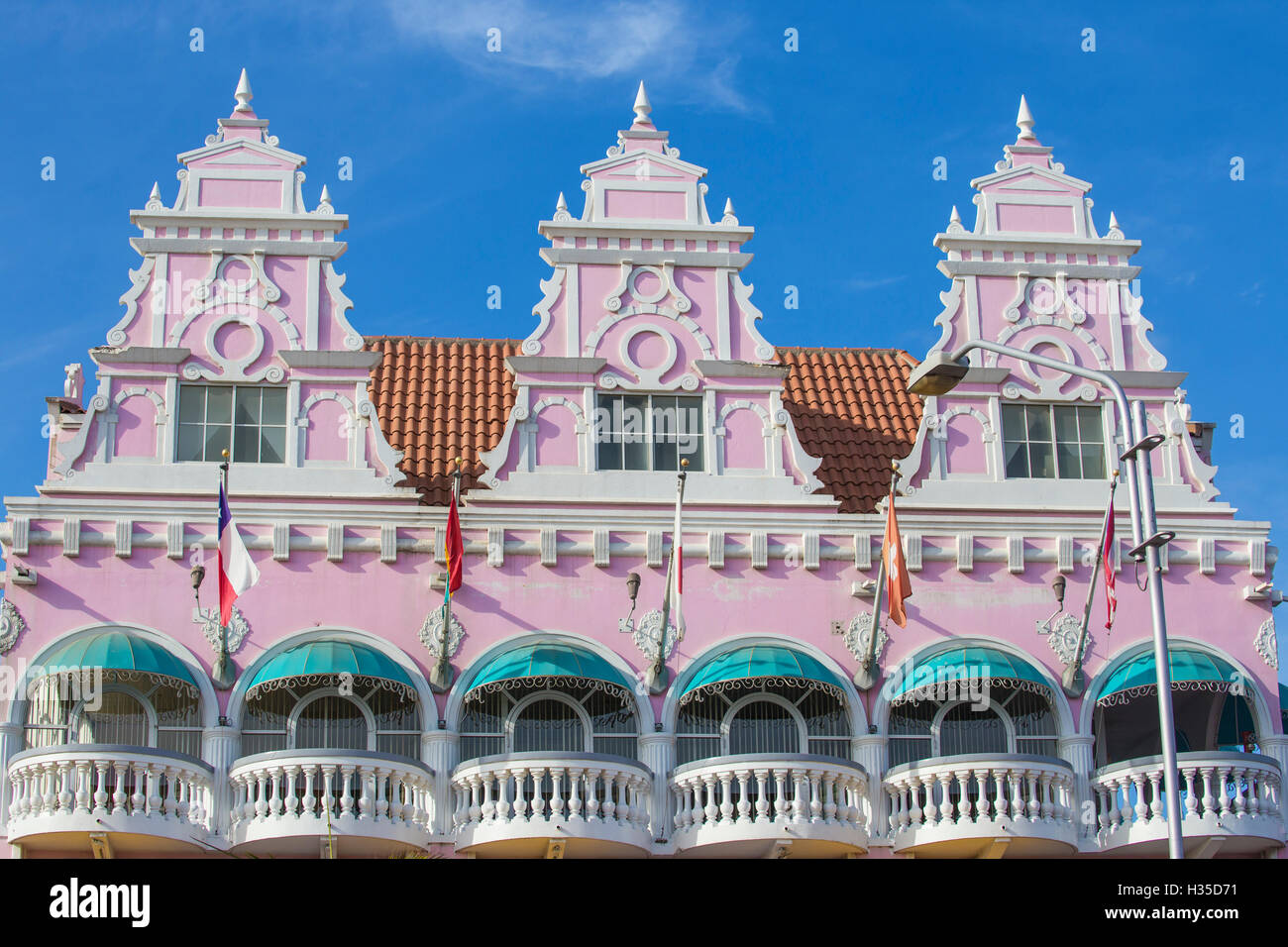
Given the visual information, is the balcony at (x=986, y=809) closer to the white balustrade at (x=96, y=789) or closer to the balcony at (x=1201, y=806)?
the balcony at (x=1201, y=806)

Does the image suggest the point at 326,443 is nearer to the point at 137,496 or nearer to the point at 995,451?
the point at 137,496

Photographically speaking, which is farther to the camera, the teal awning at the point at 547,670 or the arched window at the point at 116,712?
the teal awning at the point at 547,670

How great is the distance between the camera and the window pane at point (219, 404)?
106ft

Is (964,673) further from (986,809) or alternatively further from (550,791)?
(550,791)

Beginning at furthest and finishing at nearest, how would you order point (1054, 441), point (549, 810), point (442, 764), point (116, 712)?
point (1054, 441)
point (116, 712)
point (442, 764)
point (549, 810)

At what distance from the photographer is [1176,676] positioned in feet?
102

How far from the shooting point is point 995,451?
110ft

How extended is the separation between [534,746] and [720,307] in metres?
7.67

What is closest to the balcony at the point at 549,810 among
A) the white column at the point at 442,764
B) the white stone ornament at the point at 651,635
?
the white column at the point at 442,764

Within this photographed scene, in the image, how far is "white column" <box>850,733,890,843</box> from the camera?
30406mm

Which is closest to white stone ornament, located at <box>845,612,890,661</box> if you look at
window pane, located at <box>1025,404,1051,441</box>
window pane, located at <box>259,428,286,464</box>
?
window pane, located at <box>1025,404,1051,441</box>

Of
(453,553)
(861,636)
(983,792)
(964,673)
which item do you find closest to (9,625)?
(453,553)

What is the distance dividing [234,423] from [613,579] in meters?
6.22

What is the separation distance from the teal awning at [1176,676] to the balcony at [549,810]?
733 cm
